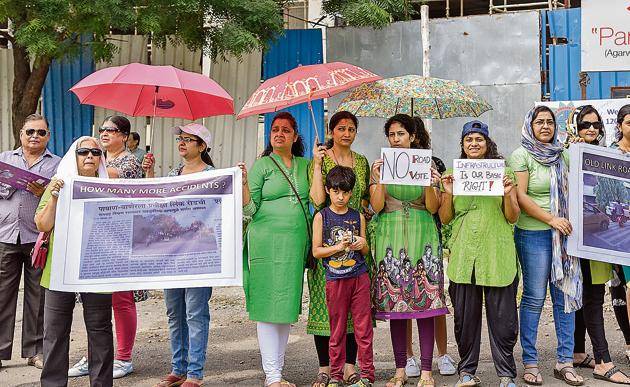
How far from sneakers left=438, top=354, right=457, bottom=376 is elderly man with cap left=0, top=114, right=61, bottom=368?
3184 mm

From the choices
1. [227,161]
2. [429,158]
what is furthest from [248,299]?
[227,161]

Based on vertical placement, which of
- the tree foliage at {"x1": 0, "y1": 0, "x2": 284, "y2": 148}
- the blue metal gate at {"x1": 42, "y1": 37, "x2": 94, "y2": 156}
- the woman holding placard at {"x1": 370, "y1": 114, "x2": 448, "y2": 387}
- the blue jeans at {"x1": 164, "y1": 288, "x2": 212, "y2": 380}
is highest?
the tree foliage at {"x1": 0, "y1": 0, "x2": 284, "y2": 148}

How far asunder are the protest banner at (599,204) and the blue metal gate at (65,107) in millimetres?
8338

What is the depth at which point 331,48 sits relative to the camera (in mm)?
11453

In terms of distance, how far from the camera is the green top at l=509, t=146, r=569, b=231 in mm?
5367

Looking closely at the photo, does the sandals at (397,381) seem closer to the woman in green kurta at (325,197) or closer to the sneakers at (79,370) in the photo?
the woman in green kurta at (325,197)

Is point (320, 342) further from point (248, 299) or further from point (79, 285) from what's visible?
point (79, 285)

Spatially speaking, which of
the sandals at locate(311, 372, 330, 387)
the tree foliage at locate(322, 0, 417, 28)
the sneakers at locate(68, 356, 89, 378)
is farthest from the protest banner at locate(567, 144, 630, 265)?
the tree foliage at locate(322, 0, 417, 28)

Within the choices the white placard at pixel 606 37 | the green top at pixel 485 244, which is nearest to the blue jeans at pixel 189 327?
the green top at pixel 485 244

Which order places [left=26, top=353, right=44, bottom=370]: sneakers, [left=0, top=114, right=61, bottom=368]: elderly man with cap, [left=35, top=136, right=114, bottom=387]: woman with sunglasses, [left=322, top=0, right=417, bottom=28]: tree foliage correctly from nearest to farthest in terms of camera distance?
1. [left=35, top=136, right=114, bottom=387]: woman with sunglasses
2. [left=0, top=114, right=61, bottom=368]: elderly man with cap
3. [left=26, top=353, right=44, bottom=370]: sneakers
4. [left=322, top=0, right=417, bottom=28]: tree foliage

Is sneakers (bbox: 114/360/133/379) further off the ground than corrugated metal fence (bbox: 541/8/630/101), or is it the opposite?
corrugated metal fence (bbox: 541/8/630/101)

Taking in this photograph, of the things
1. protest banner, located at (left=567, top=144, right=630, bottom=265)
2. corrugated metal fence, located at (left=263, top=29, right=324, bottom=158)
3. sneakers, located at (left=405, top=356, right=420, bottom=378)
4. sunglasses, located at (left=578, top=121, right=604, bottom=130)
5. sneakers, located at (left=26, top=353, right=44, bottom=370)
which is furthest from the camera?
corrugated metal fence, located at (left=263, top=29, right=324, bottom=158)

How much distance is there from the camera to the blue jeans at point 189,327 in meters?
5.30

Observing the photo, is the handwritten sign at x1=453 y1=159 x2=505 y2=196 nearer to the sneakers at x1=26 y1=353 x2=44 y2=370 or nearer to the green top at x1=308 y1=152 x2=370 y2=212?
the green top at x1=308 y1=152 x2=370 y2=212
